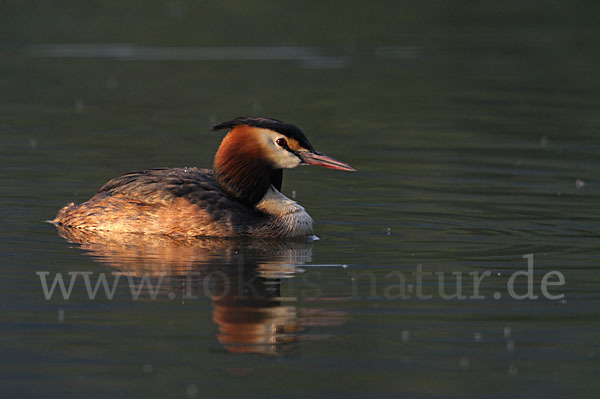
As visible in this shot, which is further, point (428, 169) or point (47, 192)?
point (428, 169)

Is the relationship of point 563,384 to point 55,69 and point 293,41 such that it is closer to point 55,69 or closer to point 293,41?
point 55,69

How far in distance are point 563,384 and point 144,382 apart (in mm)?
2518

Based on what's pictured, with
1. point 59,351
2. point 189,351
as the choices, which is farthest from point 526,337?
point 59,351

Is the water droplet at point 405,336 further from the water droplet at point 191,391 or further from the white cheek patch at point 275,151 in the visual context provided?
the white cheek patch at point 275,151

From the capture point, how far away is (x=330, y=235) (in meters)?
11.6

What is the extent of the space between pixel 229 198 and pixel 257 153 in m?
0.53

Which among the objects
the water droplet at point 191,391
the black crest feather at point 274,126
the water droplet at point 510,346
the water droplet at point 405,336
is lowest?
the water droplet at point 191,391

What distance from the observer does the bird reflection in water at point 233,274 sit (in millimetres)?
8203

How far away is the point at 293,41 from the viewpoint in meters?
29.7

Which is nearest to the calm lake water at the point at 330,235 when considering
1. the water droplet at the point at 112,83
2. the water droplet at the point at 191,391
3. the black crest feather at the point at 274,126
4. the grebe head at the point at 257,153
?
the water droplet at the point at 191,391

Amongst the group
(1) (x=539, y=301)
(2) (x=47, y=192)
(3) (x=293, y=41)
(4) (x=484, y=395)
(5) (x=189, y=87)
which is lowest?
(4) (x=484, y=395)

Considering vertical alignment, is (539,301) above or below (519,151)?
below

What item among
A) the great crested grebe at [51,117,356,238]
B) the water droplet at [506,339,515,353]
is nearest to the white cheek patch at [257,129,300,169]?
the great crested grebe at [51,117,356,238]

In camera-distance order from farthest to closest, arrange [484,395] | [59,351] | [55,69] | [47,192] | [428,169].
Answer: [55,69]
[428,169]
[47,192]
[59,351]
[484,395]
